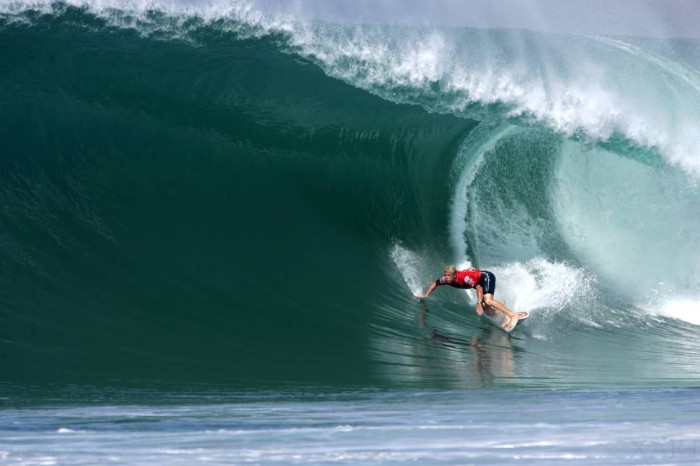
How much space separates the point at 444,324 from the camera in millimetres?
9328

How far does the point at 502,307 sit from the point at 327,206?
122 inches

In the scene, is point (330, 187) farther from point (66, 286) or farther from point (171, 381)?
point (171, 381)

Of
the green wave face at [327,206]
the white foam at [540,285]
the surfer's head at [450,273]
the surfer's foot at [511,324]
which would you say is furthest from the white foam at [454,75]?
the surfer's foot at [511,324]

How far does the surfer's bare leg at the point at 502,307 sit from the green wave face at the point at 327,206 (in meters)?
0.14

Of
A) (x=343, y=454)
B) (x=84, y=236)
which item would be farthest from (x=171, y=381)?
(x=84, y=236)

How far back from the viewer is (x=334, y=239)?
10891 millimetres

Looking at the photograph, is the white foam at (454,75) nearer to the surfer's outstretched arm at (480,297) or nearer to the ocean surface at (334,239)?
the ocean surface at (334,239)

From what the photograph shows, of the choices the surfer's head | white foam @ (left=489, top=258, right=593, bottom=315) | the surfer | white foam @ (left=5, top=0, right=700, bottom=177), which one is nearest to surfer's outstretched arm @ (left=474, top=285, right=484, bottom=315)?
the surfer

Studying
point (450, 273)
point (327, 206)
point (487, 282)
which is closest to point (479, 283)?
point (487, 282)

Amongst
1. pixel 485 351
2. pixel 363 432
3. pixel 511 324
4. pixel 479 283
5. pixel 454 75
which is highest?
pixel 454 75

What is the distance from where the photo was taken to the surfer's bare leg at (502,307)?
918cm

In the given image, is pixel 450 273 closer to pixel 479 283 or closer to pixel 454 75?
pixel 479 283

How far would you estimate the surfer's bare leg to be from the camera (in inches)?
361

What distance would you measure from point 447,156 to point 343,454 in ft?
29.0
